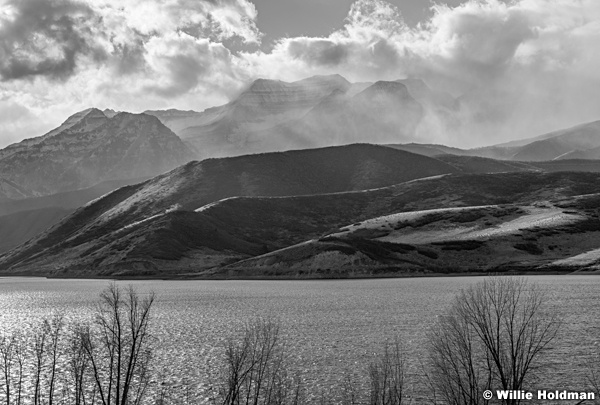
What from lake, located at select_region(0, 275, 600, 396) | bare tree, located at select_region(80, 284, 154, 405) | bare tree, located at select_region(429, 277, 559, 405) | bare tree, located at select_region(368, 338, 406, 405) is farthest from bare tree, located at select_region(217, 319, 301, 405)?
bare tree, located at select_region(429, 277, 559, 405)

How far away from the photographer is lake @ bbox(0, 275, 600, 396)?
48.7 m

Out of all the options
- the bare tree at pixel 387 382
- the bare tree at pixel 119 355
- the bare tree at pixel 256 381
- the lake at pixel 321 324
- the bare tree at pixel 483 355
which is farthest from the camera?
the lake at pixel 321 324

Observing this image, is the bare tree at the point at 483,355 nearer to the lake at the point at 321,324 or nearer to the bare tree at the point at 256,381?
the lake at the point at 321,324

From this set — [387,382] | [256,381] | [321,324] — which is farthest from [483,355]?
[321,324]

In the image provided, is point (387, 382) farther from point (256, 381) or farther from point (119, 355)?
point (119, 355)

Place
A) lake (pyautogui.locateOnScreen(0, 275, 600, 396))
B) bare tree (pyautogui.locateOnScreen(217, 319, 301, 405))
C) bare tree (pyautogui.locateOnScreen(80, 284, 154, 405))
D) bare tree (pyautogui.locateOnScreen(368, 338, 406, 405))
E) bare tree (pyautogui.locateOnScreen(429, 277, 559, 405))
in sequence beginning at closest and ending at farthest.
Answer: bare tree (pyautogui.locateOnScreen(368, 338, 406, 405)) → bare tree (pyautogui.locateOnScreen(217, 319, 301, 405)) → bare tree (pyautogui.locateOnScreen(429, 277, 559, 405)) → bare tree (pyautogui.locateOnScreen(80, 284, 154, 405)) → lake (pyautogui.locateOnScreen(0, 275, 600, 396))

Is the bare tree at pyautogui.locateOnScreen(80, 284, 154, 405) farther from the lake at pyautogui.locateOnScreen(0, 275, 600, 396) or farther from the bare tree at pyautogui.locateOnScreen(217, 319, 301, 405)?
the bare tree at pyautogui.locateOnScreen(217, 319, 301, 405)

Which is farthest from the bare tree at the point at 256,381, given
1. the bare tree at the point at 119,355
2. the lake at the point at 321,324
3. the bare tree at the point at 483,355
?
the bare tree at the point at 483,355

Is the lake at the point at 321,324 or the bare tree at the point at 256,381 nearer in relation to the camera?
the bare tree at the point at 256,381

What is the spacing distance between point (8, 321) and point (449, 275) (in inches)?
5435

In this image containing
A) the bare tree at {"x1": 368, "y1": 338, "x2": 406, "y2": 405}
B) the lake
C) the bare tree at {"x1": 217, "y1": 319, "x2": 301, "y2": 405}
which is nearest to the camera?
the bare tree at {"x1": 368, "y1": 338, "x2": 406, "y2": 405}

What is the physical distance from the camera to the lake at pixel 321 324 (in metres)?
48.7

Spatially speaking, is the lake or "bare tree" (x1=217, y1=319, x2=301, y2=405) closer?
"bare tree" (x1=217, y1=319, x2=301, y2=405)

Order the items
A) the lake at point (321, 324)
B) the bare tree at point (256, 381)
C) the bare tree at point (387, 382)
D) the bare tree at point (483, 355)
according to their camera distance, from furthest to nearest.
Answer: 1. the lake at point (321, 324)
2. the bare tree at point (483, 355)
3. the bare tree at point (256, 381)
4. the bare tree at point (387, 382)
